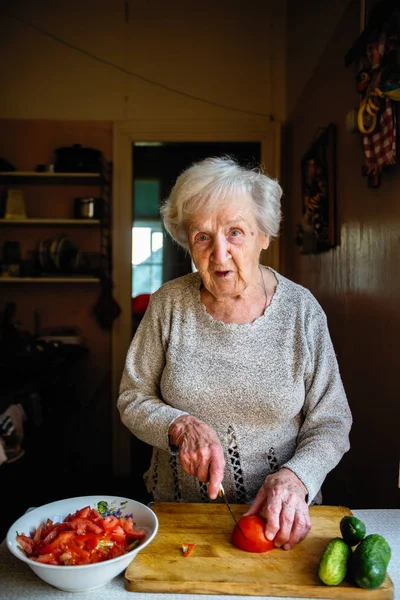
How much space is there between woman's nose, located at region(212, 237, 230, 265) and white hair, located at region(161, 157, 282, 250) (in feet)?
0.27

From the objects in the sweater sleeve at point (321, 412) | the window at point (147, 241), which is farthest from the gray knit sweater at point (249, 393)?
the window at point (147, 241)

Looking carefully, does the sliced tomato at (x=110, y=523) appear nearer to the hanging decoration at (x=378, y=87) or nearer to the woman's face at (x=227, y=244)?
the woman's face at (x=227, y=244)

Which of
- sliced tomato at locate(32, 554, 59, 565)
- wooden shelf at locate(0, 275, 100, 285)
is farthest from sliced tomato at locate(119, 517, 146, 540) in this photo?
wooden shelf at locate(0, 275, 100, 285)

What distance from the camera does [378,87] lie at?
1541 millimetres

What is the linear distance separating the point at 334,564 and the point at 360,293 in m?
1.26

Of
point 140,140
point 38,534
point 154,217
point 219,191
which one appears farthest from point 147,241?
point 38,534

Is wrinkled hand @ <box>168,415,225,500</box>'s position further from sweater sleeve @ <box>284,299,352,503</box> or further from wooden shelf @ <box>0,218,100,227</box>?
wooden shelf @ <box>0,218,100,227</box>

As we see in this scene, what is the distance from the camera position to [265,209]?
143 cm

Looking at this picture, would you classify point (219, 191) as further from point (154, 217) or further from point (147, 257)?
point (154, 217)

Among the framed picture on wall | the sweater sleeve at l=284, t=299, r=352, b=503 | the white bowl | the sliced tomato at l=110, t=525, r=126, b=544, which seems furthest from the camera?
the framed picture on wall

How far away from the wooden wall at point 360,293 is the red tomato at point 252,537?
735 millimetres

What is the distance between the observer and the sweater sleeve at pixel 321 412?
127cm

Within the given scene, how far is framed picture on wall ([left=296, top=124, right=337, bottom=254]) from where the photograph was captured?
2.41 meters

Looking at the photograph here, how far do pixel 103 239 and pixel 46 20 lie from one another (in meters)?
1.58
